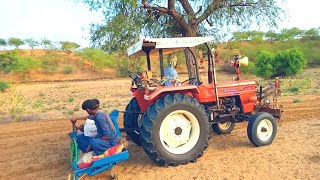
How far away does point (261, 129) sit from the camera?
6680 millimetres

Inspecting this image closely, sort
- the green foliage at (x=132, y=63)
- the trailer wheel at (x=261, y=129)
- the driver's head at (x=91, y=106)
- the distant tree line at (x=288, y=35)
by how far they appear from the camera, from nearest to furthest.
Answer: the driver's head at (x=91, y=106), the trailer wheel at (x=261, y=129), the green foliage at (x=132, y=63), the distant tree line at (x=288, y=35)

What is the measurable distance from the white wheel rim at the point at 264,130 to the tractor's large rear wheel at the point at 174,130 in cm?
124

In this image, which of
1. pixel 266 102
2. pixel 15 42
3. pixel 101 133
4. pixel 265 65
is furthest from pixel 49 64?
pixel 101 133

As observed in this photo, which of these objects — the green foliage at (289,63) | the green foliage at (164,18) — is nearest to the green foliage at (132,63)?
the green foliage at (164,18)

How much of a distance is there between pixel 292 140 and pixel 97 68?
55408mm

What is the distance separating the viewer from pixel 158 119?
18.8ft

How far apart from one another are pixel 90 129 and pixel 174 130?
1.52 meters

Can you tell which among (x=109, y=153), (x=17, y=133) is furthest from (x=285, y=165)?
(x=17, y=133)

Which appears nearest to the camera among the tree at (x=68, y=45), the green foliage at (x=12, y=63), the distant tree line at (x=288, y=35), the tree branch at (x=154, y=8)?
the tree branch at (x=154, y=8)

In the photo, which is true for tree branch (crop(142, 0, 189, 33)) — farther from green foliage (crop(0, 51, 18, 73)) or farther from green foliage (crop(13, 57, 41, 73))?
green foliage (crop(0, 51, 18, 73))

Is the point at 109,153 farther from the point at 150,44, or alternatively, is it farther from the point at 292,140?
the point at 292,140

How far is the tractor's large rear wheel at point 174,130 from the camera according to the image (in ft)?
18.6

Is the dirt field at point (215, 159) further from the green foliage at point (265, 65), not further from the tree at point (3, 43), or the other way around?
the tree at point (3, 43)

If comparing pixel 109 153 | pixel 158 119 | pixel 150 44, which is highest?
pixel 150 44
